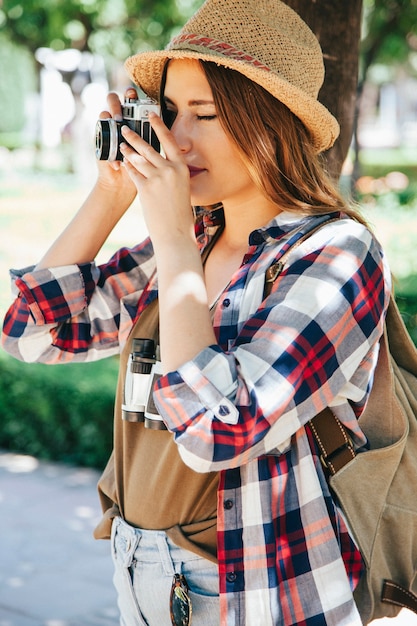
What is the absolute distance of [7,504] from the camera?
4.92 meters

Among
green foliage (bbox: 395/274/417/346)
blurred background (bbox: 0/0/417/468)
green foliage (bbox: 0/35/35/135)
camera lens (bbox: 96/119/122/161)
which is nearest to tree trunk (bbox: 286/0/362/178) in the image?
blurred background (bbox: 0/0/417/468)

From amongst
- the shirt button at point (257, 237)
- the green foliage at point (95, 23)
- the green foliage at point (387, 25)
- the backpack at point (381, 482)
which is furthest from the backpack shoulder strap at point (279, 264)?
the green foliage at point (95, 23)

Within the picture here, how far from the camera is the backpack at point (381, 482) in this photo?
163 cm

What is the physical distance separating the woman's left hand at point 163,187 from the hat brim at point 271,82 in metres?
0.18

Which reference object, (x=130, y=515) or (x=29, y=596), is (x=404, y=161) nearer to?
(x=29, y=596)

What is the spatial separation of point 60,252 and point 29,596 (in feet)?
7.70

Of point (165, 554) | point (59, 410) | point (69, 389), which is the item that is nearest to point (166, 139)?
point (165, 554)

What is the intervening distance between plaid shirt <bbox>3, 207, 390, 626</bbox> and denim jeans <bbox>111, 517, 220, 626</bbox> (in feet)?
0.37

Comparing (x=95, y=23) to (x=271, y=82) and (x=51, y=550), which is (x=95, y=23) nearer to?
(x=51, y=550)

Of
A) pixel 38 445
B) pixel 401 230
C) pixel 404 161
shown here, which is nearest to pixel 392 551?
pixel 38 445

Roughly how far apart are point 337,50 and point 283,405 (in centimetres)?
162

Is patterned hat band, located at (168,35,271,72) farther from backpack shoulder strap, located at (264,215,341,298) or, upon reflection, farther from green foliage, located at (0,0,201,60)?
green foliage, located at (0,0,201,60)

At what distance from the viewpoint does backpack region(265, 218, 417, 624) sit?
1632 mm

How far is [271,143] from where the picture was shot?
175 centimetres
